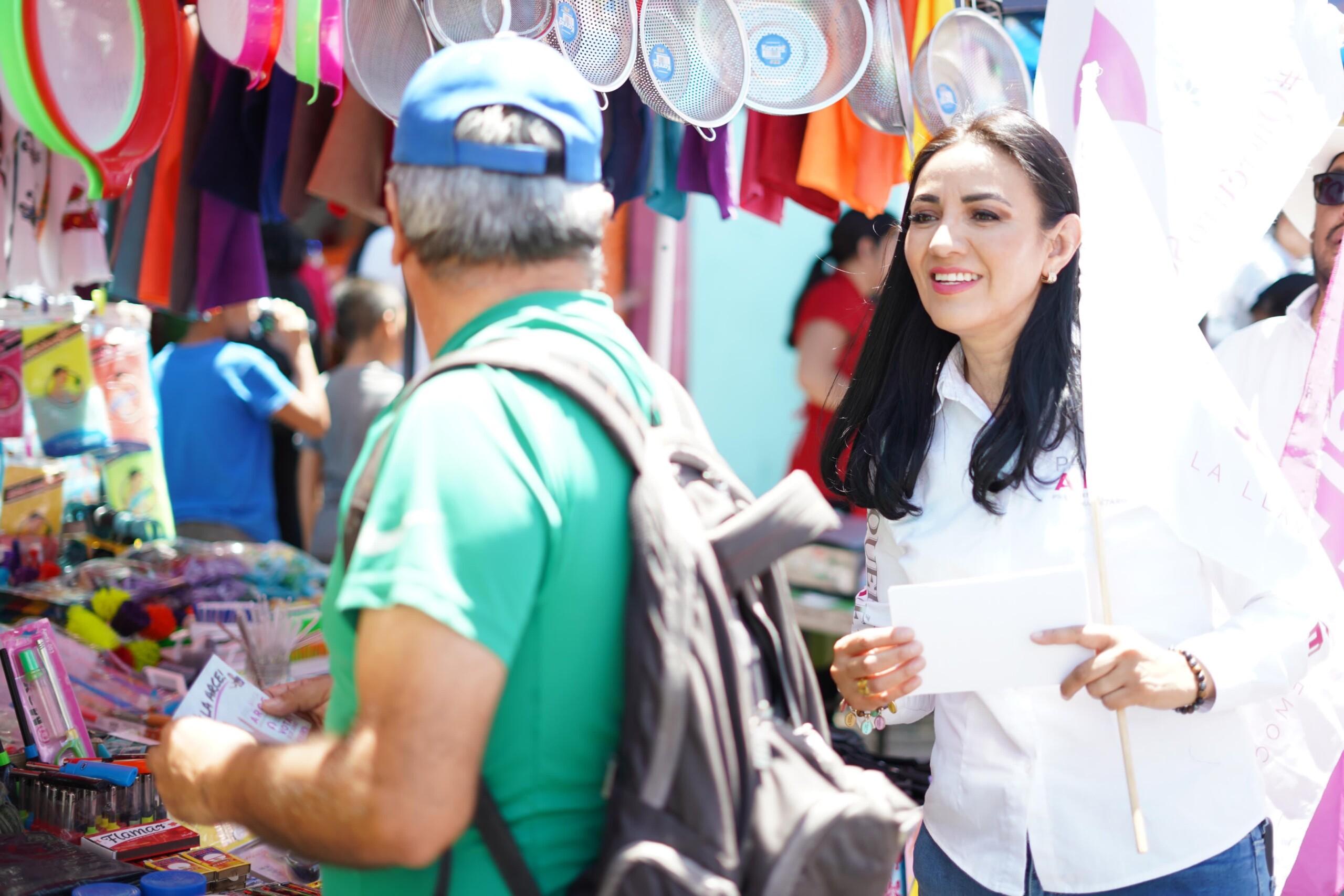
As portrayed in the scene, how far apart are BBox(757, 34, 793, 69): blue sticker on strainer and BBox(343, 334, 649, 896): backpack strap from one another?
1511mm

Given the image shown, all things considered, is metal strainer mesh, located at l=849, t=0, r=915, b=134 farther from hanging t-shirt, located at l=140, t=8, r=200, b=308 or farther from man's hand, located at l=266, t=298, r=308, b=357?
man's hand, located at l=266, t=298, r=308, b=357

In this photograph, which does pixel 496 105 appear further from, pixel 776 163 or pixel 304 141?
pixel 304 141

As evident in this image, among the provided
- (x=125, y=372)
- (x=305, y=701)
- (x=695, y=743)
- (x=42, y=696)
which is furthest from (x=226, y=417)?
(x=695, y=743)

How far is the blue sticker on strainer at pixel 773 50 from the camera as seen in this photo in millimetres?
2482

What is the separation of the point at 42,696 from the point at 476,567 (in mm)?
1712

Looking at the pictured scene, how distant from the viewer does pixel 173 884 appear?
1.84 meters

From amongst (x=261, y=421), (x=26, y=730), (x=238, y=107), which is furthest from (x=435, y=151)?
(x=261, y=421)

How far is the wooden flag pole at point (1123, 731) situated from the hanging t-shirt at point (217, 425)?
10.5 ft

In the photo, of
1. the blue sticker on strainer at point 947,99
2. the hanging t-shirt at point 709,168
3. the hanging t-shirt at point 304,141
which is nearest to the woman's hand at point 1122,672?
the blue sticker on strainer at point 947,99

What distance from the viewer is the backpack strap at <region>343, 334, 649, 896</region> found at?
44.2 inches

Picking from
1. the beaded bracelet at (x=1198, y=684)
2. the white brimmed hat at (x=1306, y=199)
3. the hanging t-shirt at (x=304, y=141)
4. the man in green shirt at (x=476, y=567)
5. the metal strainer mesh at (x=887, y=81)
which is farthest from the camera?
the hanging t-shirt at (x=304, y=141)

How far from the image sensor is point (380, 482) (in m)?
1.10

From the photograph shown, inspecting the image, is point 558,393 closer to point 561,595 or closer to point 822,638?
point 561,595

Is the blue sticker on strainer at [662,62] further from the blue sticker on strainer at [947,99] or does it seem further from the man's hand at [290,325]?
the man's hand at [290,325]
